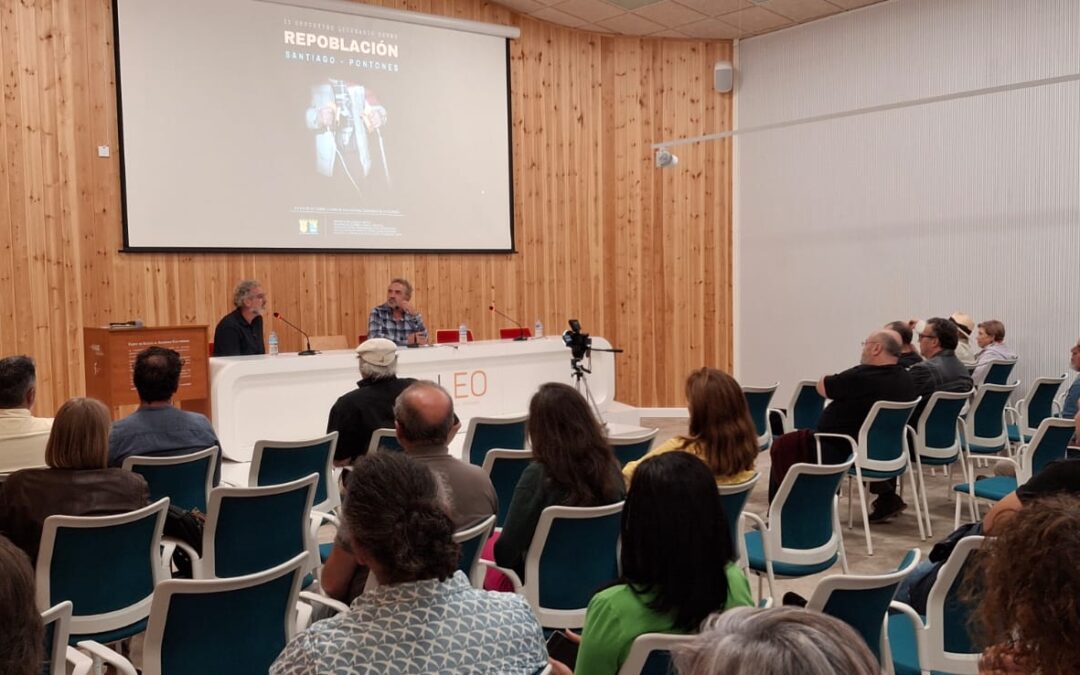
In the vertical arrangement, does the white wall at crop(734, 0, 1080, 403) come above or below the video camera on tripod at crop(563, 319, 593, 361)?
above

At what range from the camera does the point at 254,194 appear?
8.52 metres

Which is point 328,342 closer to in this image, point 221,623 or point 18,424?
point 18,424

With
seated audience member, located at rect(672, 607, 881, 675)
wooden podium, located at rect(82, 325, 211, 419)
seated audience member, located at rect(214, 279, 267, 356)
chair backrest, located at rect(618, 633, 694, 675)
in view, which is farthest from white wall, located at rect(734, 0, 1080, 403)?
seated audience member, located at rect(672, 607, 881, 675)

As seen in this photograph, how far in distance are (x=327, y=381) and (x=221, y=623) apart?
508 centimetres

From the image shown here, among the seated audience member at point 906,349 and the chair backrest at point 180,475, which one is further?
the seated audience member at point 906,349

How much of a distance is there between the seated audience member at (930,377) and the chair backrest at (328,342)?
4.76 m

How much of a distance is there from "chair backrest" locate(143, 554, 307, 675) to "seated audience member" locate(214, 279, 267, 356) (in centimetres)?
537

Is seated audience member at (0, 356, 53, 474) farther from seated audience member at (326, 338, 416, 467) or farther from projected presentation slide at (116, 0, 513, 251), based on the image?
projected presentation slide at (116, 0, 513, 251)

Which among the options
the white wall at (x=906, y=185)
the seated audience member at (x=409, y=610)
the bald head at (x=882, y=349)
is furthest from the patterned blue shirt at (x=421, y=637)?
the white wall at (x=906, y=185)

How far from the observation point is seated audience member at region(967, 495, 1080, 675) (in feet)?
4.26

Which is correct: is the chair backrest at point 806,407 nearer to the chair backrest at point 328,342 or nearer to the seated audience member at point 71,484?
the chair backrest at point 328,342

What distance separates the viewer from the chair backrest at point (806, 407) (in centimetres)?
675

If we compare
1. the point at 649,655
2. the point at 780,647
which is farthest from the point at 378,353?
the point at 780,647

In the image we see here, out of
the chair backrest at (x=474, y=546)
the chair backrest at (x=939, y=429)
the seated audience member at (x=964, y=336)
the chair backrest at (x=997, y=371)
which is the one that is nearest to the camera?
the chair backrest at (x=474, y=546)
